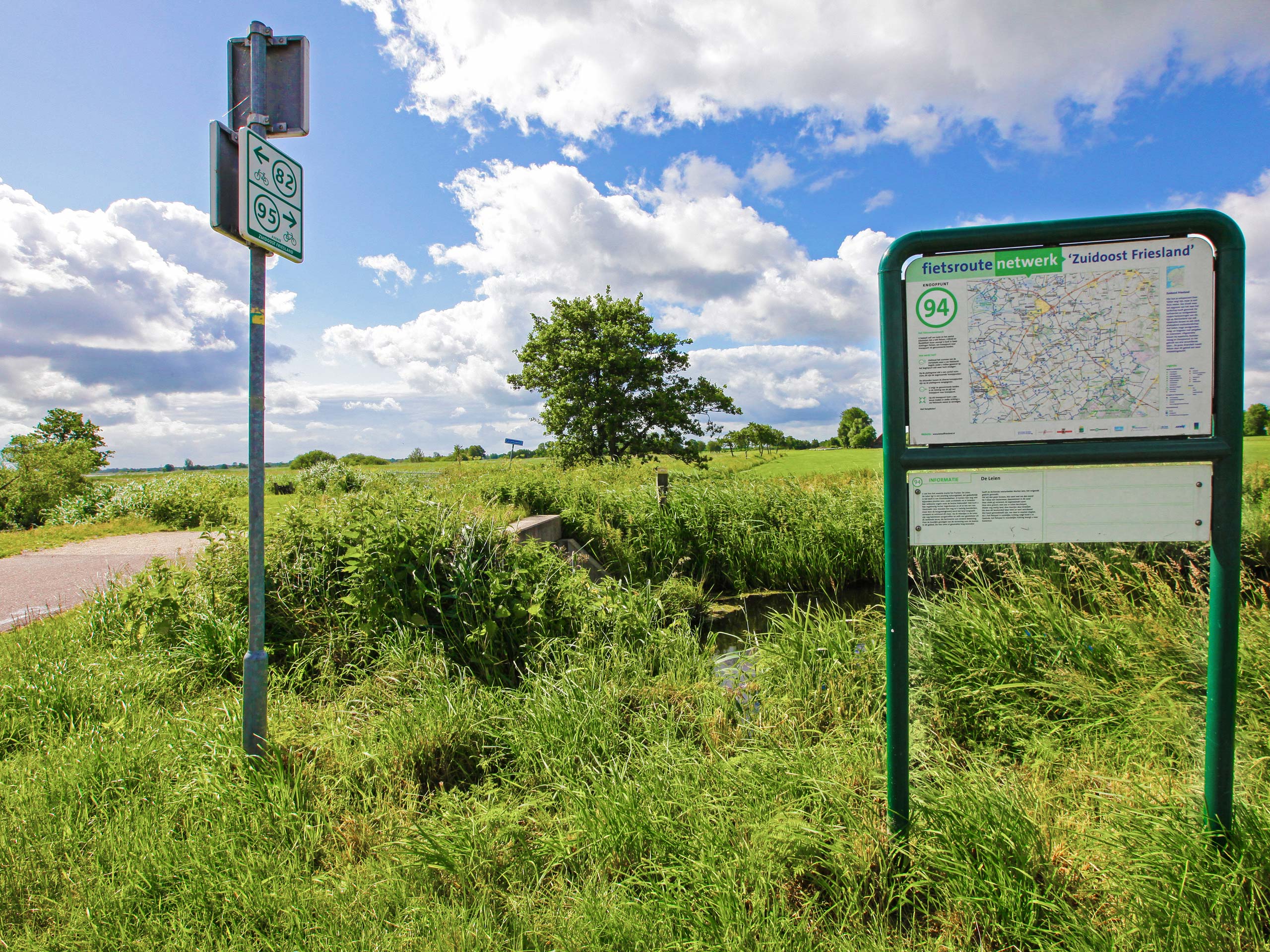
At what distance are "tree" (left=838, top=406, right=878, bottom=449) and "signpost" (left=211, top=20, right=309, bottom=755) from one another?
71.5 m

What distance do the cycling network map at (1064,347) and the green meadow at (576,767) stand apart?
1.42 meters

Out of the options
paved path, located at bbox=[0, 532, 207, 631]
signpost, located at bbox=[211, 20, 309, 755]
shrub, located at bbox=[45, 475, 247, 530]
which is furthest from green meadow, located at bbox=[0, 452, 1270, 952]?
shrub, located at bbox=[45, 475, 247, 530]

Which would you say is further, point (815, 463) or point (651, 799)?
point (815, 463)

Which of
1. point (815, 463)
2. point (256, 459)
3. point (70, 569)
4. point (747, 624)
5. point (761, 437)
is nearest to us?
point (256, 459)

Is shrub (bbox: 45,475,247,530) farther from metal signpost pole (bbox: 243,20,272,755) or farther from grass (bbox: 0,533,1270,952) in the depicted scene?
metal signpost pole (bbox: 243,20,272,755)

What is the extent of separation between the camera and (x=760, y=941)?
A: 1.90 meters

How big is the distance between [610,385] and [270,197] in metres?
22.2

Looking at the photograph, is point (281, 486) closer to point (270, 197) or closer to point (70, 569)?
point (70, 569)

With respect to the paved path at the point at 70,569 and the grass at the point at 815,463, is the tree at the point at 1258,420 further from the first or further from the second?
the paved path at the point at 70,569

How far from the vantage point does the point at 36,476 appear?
58.3 feet

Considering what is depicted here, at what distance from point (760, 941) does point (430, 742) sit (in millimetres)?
1928

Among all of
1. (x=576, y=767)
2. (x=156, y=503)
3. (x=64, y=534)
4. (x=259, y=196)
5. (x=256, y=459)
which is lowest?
(x=576, y=767)

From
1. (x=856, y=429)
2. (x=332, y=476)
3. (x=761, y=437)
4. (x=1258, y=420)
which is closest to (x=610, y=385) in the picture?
(x=332, y=476)

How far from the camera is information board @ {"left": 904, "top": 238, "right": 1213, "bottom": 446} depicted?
230 cm
